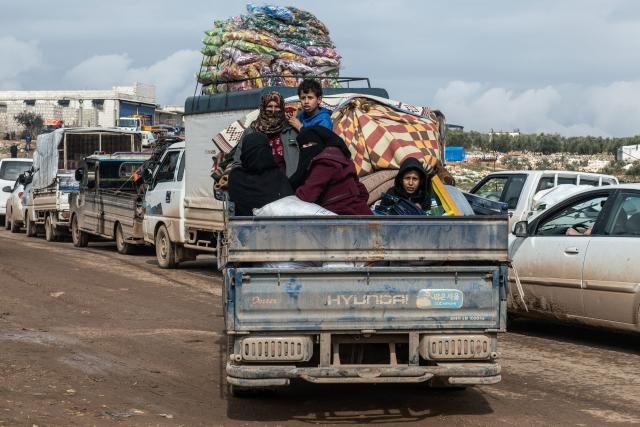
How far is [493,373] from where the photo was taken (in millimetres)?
Answer: 6742

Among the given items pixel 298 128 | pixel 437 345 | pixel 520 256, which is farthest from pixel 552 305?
pixel 437 345

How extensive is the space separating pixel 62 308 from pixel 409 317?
7.13 metres

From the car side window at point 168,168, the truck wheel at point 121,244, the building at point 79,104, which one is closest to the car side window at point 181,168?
the car side window at point 168,168

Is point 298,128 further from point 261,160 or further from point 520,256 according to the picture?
point 520,256

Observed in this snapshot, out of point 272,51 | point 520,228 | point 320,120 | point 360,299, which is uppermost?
point 272,51

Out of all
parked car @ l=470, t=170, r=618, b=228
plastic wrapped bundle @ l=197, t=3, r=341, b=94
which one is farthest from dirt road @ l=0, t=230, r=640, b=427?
parked car @ l=470, t=170, r=618, b=228

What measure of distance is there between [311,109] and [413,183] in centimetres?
137

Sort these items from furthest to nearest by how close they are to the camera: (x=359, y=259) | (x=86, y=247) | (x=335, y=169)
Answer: (x=86, y=247)
(x=335, y=169)
(x=359, y=259)

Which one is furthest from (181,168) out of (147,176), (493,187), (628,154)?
(628,154)

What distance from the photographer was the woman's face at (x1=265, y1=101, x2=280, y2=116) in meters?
8.77

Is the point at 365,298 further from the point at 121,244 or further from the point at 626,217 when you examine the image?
the point at 121,244

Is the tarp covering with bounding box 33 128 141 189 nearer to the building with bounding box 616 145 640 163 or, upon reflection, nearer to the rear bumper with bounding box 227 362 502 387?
the rear bumper with bounding box 227 362 502 387

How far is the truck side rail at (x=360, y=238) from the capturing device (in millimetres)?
6684

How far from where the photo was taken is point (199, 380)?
8500 mm
